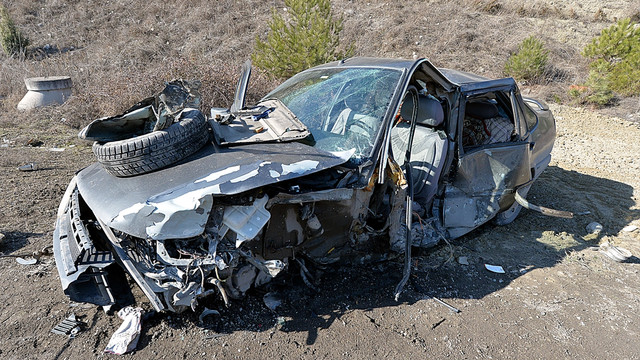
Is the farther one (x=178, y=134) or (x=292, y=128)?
(x=292, y=128)

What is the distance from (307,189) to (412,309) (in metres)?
1.23

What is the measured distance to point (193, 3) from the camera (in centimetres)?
1716

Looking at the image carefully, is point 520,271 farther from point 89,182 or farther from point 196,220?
point 89,182

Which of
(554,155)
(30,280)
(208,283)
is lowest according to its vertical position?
(554,155)

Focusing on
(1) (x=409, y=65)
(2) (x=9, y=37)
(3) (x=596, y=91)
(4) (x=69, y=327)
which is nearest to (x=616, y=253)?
(1) (x=409, y=65)

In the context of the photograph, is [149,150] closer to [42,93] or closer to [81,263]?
[81,263]

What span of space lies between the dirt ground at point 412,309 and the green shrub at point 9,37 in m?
12.1

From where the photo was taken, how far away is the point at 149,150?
2416 millimetres

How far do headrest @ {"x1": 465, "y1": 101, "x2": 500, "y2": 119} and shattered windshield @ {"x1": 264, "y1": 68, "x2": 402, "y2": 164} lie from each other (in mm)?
1302

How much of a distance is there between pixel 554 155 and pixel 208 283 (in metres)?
6.51

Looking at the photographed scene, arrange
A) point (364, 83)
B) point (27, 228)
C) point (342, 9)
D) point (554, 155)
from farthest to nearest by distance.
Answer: point (342, 9) → point (554, 155) → point (27, 228) → point (364, 83)

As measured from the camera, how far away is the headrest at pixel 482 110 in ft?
13.2

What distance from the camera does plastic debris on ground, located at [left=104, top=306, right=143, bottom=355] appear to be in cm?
237

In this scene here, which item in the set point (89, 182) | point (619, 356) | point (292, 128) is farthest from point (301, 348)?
point (619, 356)
